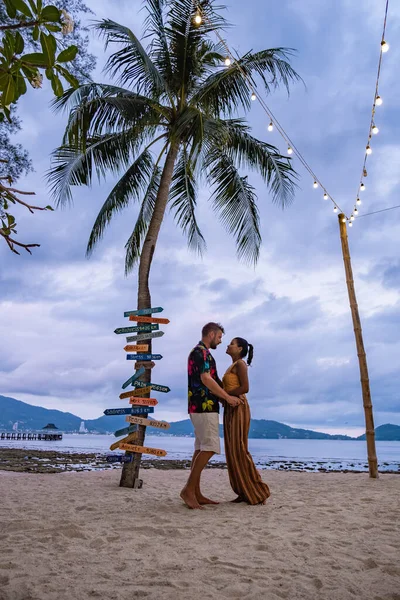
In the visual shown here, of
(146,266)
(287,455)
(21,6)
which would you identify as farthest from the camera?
(287,455)

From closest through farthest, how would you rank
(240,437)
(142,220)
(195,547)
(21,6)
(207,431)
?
(21,6), (195,547), (207,431), (240,437), (142,220)

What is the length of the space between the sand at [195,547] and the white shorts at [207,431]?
2.17 feet

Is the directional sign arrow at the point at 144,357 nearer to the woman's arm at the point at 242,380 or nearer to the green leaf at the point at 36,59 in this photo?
the woman's arm at the point at 242,380

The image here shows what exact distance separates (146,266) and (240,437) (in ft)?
11.6

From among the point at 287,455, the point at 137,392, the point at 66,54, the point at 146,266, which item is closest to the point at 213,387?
the point at 137,392

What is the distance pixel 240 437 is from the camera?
5426 millimetres

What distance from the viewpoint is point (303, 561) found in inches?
128

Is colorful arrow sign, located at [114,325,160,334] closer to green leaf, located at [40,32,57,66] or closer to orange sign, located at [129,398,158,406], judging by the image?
orange sign, located at [129,398,158,406]

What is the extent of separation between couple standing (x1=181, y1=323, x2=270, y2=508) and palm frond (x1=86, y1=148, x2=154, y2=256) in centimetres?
537

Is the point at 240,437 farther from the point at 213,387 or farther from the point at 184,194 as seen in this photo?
the point at 184,194

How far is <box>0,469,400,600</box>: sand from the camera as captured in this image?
8.87 feet

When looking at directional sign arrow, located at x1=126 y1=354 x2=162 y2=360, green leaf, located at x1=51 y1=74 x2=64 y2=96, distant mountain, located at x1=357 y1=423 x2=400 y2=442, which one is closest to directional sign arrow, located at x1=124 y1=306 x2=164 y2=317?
directional sign arrow, located at x1=126 y1=354 x2=162 y2=360

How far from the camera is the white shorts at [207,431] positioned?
5.13 meters

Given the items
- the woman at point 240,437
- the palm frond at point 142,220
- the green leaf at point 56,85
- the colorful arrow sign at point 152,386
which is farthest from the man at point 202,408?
the palm frond at point 142,220
